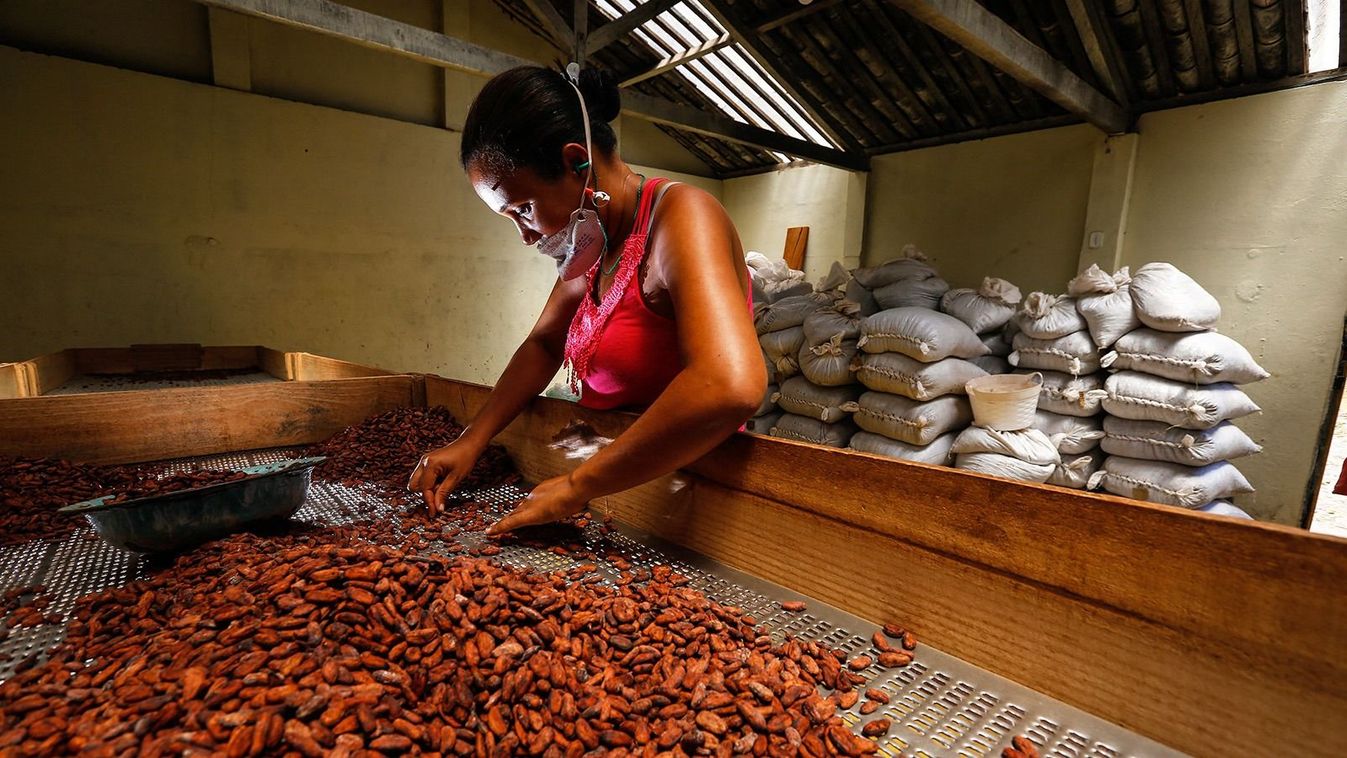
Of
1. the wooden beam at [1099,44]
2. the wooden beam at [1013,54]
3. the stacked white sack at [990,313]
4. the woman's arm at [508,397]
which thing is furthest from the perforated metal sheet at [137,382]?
the wooden beam at [1099,44]

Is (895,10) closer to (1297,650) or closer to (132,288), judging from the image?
(1297,650)

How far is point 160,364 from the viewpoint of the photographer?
3.63 metres

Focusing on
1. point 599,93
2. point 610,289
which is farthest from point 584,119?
Result: point 610,289

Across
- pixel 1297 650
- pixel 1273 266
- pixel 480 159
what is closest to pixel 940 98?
pixel 1273 266

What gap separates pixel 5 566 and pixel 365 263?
4.96 meters

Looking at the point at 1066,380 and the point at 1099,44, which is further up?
the point at 1099,44

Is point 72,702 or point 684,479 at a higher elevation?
point 684,479

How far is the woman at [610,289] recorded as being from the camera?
89cm

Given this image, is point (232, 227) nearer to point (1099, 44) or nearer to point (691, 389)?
point (691, 389)

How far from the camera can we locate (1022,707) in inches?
25.9

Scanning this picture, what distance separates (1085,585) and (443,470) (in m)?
1.20

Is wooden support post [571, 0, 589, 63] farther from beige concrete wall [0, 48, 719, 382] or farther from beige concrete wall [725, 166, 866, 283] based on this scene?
beige concrete wall [725, 166, 866, 283]

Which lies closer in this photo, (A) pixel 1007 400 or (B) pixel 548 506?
(B) pixel 548 506

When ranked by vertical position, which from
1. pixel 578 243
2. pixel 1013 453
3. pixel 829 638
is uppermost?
pixel 578 243
